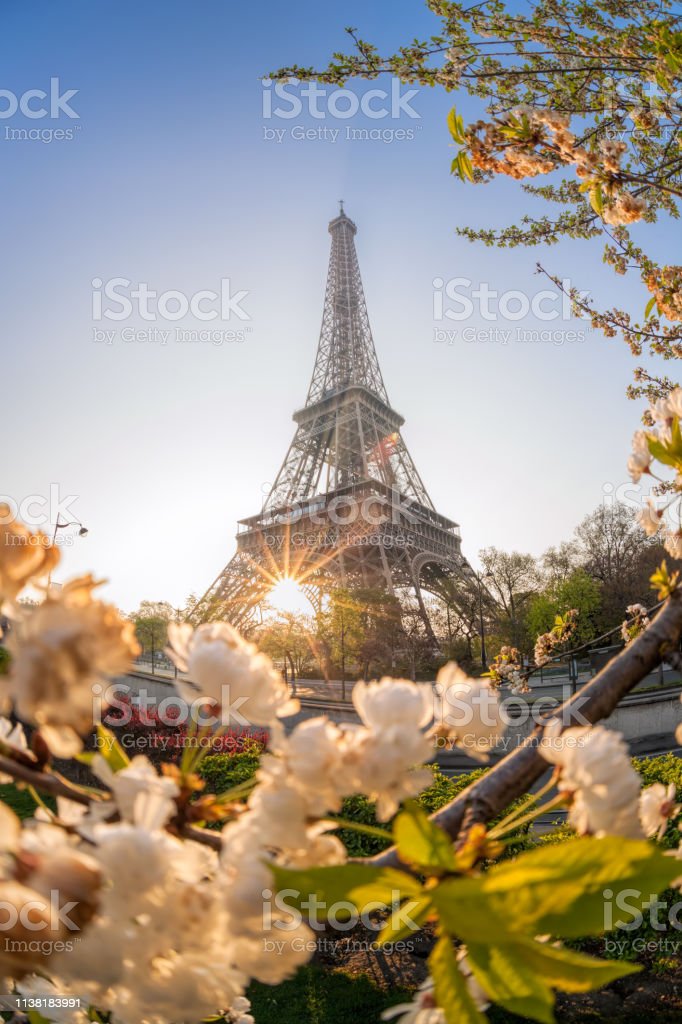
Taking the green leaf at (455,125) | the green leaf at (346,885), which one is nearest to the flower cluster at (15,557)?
the green leaf at (346,885)

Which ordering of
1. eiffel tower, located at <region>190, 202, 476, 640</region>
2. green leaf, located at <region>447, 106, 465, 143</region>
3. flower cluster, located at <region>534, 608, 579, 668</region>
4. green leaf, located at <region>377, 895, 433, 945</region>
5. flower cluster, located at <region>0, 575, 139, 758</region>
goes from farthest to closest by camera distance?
eiffel tower, located at <region>190, 202, 476, 640</region>, flower cluster, located at <region>534, 608, 579, 668</region>, green leaf, located at <region>447, 106, 465, 143</region>, green leaf, located at <region>377, 895, 433, 945</region>, flower cluster, located at <region>0, 575, 139, 758</region>

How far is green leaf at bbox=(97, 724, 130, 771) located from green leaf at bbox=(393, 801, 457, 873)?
1.29ft

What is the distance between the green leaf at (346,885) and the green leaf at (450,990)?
0.22 feet

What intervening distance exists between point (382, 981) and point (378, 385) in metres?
32.3

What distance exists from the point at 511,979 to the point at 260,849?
0.27 meters

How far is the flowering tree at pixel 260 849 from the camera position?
496 mm

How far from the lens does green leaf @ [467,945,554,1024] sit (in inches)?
21.0

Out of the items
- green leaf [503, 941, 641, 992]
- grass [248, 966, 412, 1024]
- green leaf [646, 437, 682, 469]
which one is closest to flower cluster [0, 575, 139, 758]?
green leaf [503, 941, 641, 992]

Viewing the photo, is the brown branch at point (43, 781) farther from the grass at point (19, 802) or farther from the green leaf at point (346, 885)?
the grass at point (19, 802)

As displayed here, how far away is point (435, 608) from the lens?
3403 cm

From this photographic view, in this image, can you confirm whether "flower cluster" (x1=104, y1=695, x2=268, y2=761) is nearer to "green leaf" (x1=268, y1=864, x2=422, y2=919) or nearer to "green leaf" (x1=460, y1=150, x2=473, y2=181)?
"green leaf" (x1=460, y1=150, x2=473, y2=181)

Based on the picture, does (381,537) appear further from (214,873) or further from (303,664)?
(214,873)

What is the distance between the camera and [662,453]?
3.65 ft

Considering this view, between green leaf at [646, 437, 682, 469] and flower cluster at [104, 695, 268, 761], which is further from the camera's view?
flower cluster at [104, 695, 268, 761]
